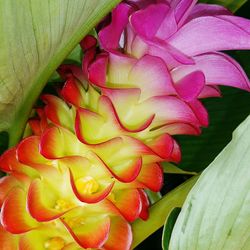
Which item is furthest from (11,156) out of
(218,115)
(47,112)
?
(218,115)

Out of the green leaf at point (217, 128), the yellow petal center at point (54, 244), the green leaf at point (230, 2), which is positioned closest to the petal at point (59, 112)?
the yellow petal center at point (54, 244)

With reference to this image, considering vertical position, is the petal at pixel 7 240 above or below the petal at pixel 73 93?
below

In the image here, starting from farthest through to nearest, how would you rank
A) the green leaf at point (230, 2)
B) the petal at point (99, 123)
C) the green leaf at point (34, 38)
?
the green leaf at point (230, 2) → the petal at point (99, 123) → the green leaf at point (34, 38)

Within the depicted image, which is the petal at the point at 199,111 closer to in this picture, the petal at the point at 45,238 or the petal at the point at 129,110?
the petal at the point at 129,110

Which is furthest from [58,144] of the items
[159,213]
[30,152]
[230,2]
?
[230,2]

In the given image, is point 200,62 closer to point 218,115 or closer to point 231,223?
point 231,223

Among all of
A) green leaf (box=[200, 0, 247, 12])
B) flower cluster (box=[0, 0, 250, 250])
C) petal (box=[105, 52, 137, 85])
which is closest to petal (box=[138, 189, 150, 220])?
flower cluster (box=[0, 0, 250, 250])
